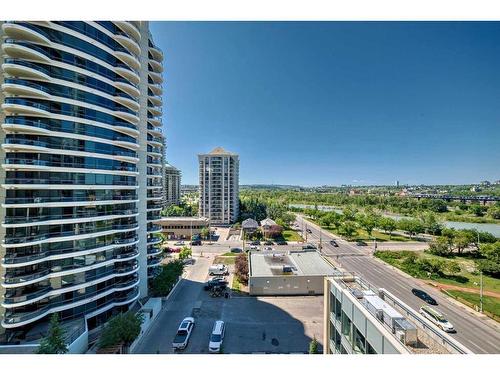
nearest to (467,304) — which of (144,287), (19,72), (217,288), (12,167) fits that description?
(217,288)

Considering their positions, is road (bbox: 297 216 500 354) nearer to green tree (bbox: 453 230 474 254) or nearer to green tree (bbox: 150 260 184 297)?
green tree (bbox: 453 230 474 254)

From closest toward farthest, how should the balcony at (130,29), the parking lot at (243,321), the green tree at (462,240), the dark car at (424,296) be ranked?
the parking lot at (243,321)
the balcony at (130,29)
the dark car at (424,296)
the green tree at (462,240)

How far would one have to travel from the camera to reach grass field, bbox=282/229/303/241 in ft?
107

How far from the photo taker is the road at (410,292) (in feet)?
37.9

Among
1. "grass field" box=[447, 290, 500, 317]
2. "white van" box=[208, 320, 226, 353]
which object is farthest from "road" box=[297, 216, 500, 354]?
"white van" box=[208, 320, 226, 353]

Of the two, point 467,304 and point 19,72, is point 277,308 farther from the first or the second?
point 19,72

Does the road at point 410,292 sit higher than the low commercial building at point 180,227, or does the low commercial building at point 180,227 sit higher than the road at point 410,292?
the low commercial building at point 180,227

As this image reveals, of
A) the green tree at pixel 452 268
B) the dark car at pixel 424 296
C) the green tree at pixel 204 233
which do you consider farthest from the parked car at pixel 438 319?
the green tree at pixel 204 233

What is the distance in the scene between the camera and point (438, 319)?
12625mm

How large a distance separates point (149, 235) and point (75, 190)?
597 cm

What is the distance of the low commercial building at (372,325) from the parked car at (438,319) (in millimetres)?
9569

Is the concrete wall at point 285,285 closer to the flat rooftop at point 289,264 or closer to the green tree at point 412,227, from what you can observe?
the flat rooftop at point 289,264

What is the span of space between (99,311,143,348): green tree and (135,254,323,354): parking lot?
1218mm

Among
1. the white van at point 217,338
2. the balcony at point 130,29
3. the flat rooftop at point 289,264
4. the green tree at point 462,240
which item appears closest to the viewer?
the white van at point 217,338
